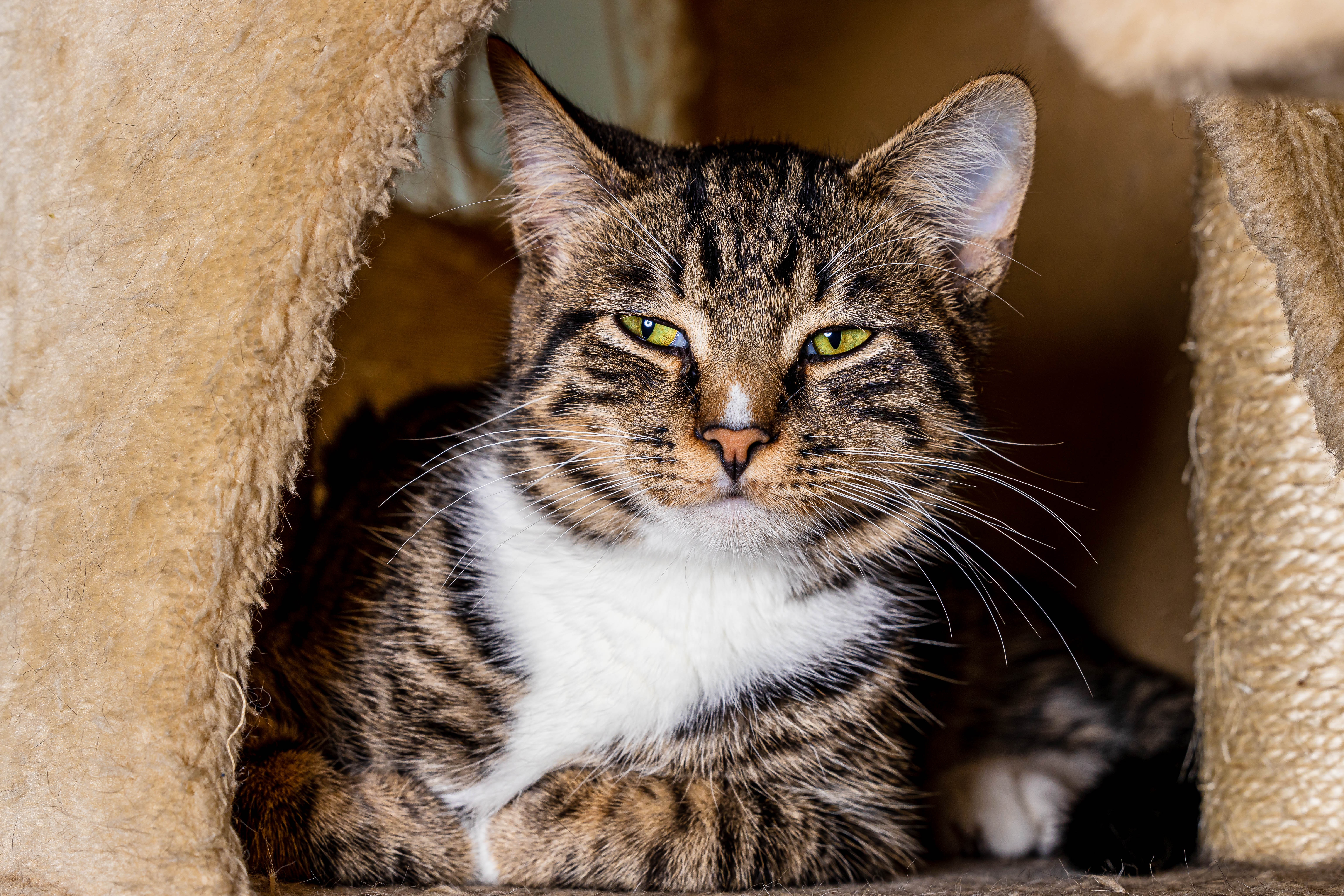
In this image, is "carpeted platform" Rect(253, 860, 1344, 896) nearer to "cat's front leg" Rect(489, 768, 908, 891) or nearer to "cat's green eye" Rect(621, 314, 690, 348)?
"cat's front leg" Rect(489, 768, 908, 891)

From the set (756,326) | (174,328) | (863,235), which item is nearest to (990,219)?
(863,235)

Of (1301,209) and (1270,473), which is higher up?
(1301,209)

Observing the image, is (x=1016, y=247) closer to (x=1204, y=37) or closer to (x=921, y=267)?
(x=921, y=267)

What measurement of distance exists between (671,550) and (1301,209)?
812 mm

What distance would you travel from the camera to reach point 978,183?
1.43m

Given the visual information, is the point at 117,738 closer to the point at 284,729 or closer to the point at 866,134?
the point at 284,729

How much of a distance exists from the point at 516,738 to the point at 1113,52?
106cm

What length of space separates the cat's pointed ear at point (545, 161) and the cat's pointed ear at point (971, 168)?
0.37m

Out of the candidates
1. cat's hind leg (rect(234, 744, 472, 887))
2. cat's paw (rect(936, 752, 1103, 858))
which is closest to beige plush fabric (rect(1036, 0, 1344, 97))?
cat's hind leg (rect(234, 744, 472, 887))

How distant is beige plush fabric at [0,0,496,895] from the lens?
1062 millimetres

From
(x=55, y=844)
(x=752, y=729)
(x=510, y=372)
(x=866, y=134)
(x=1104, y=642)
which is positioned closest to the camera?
(x=55, y=844)

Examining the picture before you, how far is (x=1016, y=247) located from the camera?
2.37 metres

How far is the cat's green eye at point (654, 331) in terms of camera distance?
1.31 meters

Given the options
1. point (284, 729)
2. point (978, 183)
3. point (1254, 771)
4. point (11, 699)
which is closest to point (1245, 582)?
point (1254, 771)
